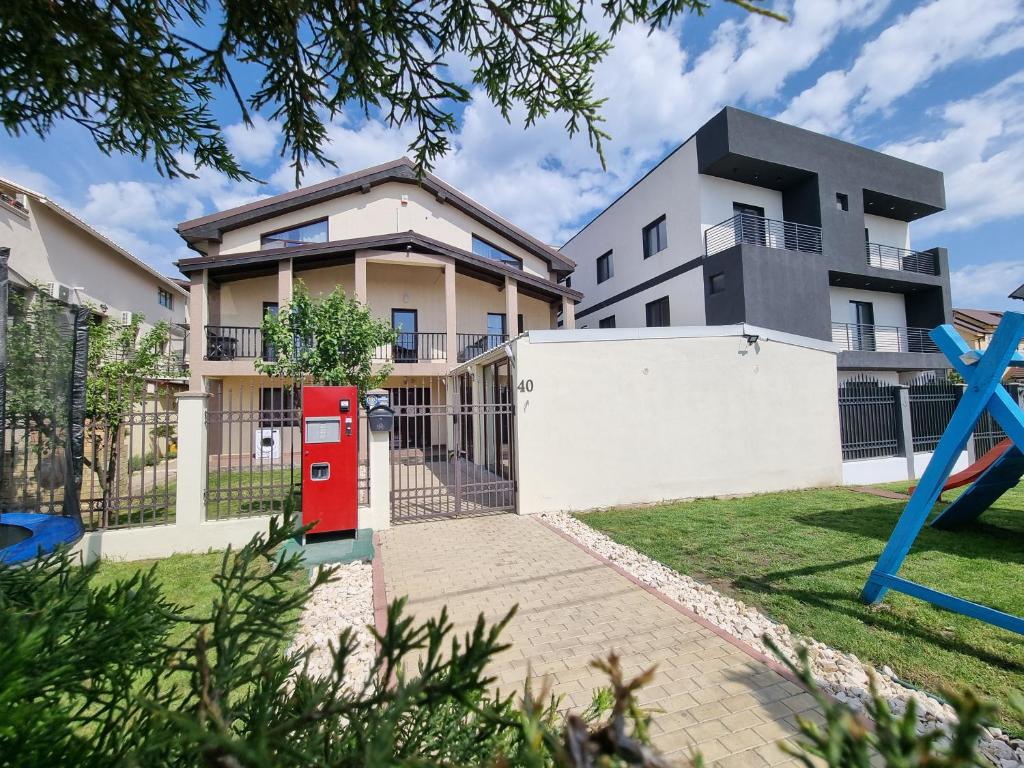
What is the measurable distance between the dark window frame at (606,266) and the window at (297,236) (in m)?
12.4

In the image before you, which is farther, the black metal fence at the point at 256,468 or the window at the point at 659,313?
the window at the point at 659,313

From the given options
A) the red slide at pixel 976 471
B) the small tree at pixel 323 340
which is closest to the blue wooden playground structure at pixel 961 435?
the red slide at pixel 976 471

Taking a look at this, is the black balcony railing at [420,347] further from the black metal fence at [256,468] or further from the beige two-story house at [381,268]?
the black metal fence at [256,468]

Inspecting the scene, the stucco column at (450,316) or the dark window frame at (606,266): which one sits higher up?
the dark window frame at (606,266)

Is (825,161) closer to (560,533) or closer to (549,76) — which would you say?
(560,533)

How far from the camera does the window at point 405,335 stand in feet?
54.3

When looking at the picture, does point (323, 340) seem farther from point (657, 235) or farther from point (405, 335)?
point (657, 235)

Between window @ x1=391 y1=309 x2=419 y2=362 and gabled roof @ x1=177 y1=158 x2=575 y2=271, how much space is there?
4.58 metres

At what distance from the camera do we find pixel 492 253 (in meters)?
18.7

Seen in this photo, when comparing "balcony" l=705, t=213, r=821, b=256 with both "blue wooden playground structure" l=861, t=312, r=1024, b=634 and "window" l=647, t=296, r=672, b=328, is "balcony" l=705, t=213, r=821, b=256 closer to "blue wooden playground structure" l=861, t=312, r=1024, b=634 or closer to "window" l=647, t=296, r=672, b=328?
"window" l=647, t=296, r=672, b=328

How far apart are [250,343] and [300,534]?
16534 mm

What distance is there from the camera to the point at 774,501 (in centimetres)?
881

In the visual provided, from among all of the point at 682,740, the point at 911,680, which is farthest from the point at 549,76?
the point at 911,680

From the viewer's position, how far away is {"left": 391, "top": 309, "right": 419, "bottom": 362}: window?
1656 cm
